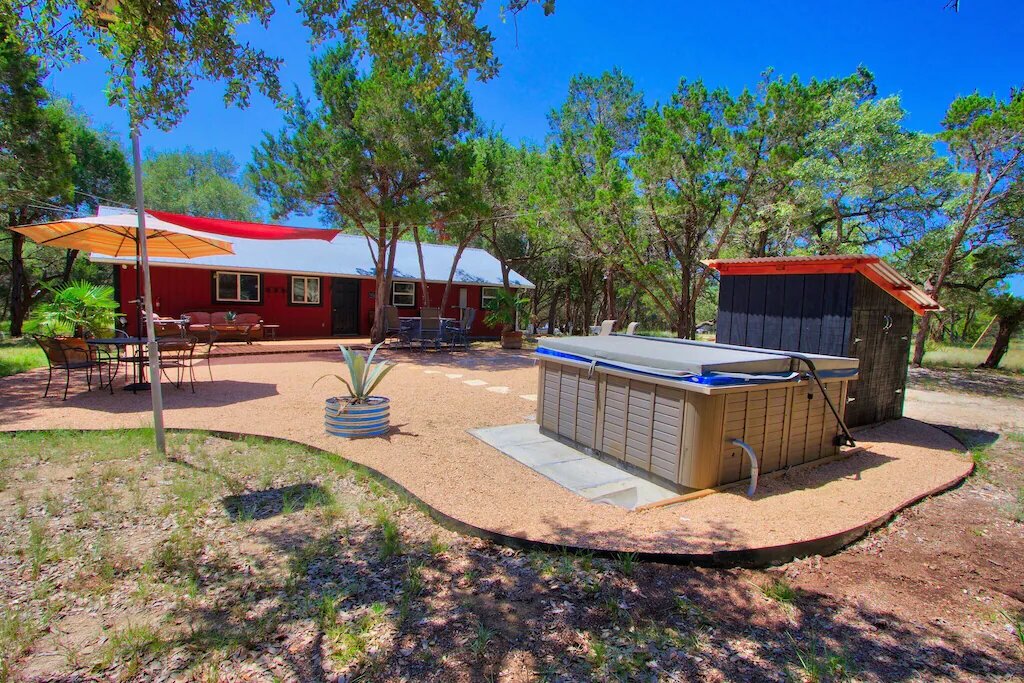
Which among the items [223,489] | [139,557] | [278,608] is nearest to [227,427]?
[223,489]

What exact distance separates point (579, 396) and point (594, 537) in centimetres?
197

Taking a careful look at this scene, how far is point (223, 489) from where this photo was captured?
3.72 meters

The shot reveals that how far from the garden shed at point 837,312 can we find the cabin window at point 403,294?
11.5 meters

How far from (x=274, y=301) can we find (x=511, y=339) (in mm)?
6656

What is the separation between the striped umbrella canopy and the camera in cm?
577

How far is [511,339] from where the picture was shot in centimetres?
1456

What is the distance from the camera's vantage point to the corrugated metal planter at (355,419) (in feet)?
16.8

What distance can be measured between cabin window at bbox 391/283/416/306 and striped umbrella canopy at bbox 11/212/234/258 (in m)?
8.89

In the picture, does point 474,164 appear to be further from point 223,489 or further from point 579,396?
point 223,489

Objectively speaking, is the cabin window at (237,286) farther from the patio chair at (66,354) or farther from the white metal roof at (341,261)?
the patio chair at (66,354)

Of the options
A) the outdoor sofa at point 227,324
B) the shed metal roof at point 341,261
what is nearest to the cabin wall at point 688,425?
the shed metal roof at point 341,261

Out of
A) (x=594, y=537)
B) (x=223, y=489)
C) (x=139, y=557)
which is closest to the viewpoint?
(x=139, y=557)

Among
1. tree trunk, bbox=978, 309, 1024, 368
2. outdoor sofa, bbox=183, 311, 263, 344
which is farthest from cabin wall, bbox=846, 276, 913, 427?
outdoor sofa, bbox=183, 311, 263, 344

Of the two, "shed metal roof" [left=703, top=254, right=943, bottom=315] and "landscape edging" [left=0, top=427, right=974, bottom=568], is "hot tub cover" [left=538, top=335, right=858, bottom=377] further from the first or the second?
"shed metal roof" [left=703, top=254, right=943, bottom=315]
